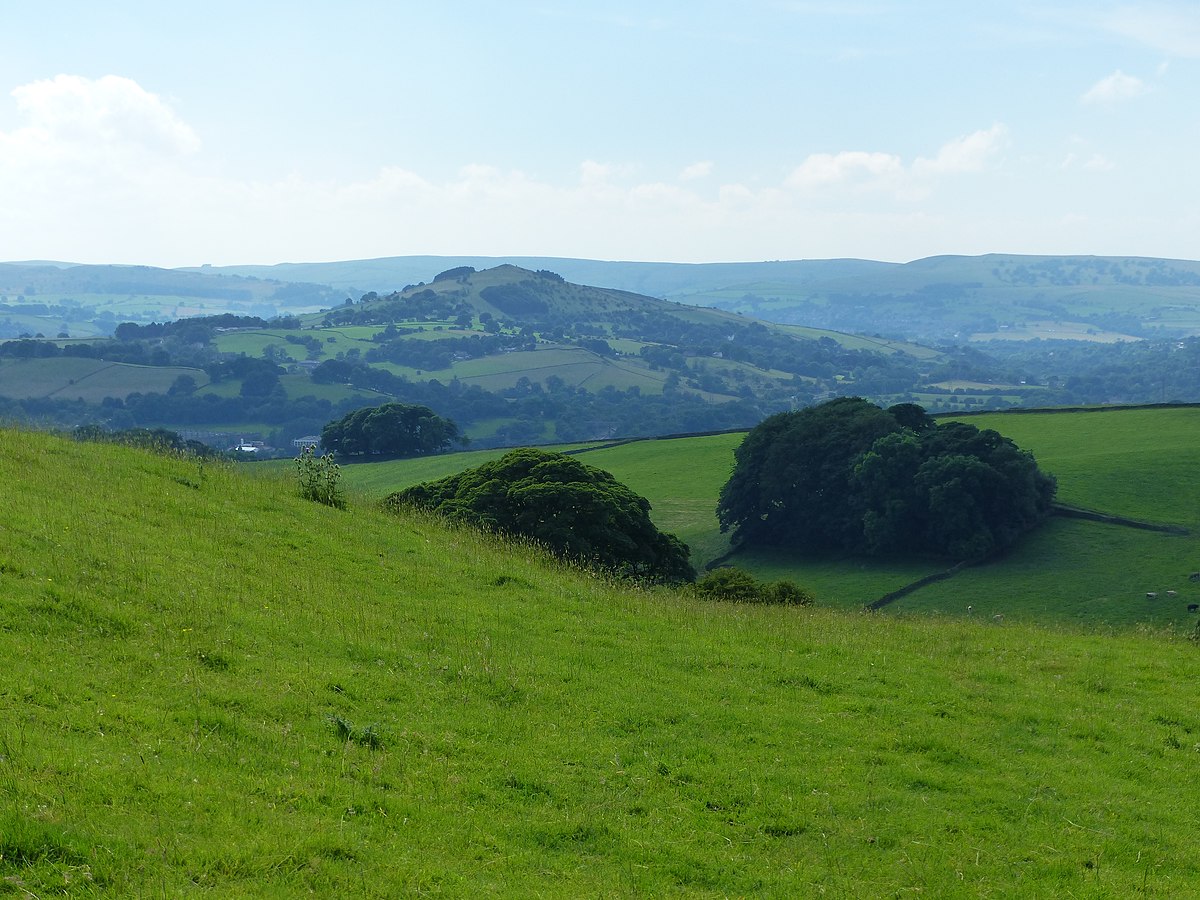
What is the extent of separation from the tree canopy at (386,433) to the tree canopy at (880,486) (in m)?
43.6

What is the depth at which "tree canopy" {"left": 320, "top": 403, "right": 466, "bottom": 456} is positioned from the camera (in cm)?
11262

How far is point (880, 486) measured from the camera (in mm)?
72000

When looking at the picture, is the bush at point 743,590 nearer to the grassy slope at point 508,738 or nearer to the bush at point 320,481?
the grassy slope at point 508,738

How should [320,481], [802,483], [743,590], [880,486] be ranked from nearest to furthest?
[320,481], [743,590], [880,486], [802,483]

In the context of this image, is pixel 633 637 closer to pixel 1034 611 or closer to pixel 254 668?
pixel 254 668

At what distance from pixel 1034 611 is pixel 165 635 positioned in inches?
1929

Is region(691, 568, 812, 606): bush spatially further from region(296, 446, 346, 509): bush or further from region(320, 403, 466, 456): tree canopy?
region(320, 403, 466, 456): tree canopy

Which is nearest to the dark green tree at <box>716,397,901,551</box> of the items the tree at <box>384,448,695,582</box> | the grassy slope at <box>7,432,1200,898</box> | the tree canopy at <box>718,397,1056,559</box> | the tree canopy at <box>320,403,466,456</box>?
the tree canopy at <box>718,397,1056,559</box>

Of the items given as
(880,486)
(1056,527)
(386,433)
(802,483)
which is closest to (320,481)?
(880,486)

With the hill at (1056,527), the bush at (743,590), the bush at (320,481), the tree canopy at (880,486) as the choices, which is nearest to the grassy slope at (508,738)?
the bush at (320,481)

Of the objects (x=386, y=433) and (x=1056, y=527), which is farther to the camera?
(x=386, y=433)

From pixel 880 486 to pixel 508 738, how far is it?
2489 inches

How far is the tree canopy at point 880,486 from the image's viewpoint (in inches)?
2650

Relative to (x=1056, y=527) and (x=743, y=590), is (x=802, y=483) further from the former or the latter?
(x=743, y=590)
